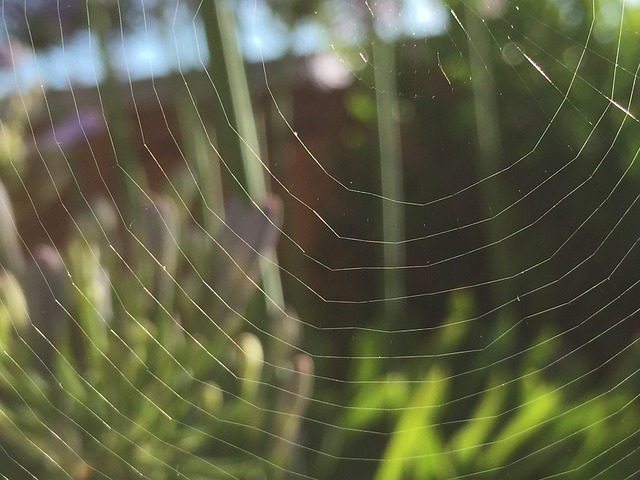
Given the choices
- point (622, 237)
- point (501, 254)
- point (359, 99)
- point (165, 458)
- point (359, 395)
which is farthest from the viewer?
point (359, 99)

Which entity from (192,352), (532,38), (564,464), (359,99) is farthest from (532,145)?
(192,352)

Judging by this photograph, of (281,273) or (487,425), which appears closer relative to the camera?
(487,425)

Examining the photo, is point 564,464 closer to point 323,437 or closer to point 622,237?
point 323,437

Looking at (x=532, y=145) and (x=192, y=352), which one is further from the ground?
(x=532, y=145)

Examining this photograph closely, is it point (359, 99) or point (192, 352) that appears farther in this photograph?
point (359, 99)

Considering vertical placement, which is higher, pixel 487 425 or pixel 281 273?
pixel 281 273

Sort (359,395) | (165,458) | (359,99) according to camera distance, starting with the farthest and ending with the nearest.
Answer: (359,99) < (359,395) < (165,458)

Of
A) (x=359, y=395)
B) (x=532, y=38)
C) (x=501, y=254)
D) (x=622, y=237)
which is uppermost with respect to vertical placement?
(x=532, y=38)

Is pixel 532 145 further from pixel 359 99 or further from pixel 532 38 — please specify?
pixel 359 99
